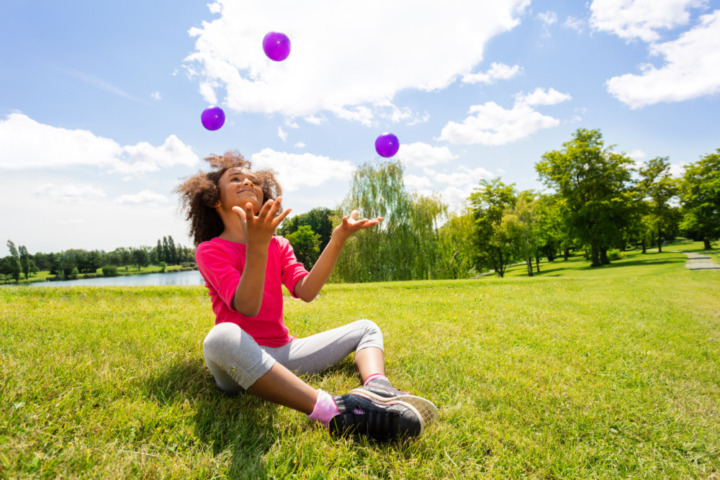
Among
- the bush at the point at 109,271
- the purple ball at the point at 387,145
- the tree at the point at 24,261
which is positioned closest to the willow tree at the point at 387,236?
the purple ball at the point at 387,145

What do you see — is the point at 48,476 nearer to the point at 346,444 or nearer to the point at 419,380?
the point at 346,444

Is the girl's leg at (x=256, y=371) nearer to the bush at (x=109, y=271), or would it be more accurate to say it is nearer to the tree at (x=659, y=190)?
the tree at (x=659, y=190)

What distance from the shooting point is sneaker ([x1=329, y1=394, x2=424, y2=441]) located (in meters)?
1.88

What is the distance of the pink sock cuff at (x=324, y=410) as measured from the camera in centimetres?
197

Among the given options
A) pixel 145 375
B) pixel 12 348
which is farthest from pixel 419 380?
pixel 12 348

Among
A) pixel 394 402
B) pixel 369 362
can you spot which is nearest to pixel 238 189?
pixel 369 362

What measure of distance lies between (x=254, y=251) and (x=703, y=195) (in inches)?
1756

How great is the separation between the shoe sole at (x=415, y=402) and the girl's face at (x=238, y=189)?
59.7 inches

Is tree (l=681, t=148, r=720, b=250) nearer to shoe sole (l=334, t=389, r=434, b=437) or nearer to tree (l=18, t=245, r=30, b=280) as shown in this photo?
shoe sole (l=334, t=389, r=434, b=437)

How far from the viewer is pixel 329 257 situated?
260 cm

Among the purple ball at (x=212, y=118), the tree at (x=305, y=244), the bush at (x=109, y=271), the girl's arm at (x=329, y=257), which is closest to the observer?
the girl's arm at (x=329, y=257)

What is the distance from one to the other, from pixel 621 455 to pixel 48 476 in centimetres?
277

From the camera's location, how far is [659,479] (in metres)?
1.87

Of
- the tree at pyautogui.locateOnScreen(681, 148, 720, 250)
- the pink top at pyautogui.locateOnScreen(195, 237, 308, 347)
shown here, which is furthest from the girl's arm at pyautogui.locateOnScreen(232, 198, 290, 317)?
the tree at pyautogui.locateOnScreen(681, 148, 720, 250)
